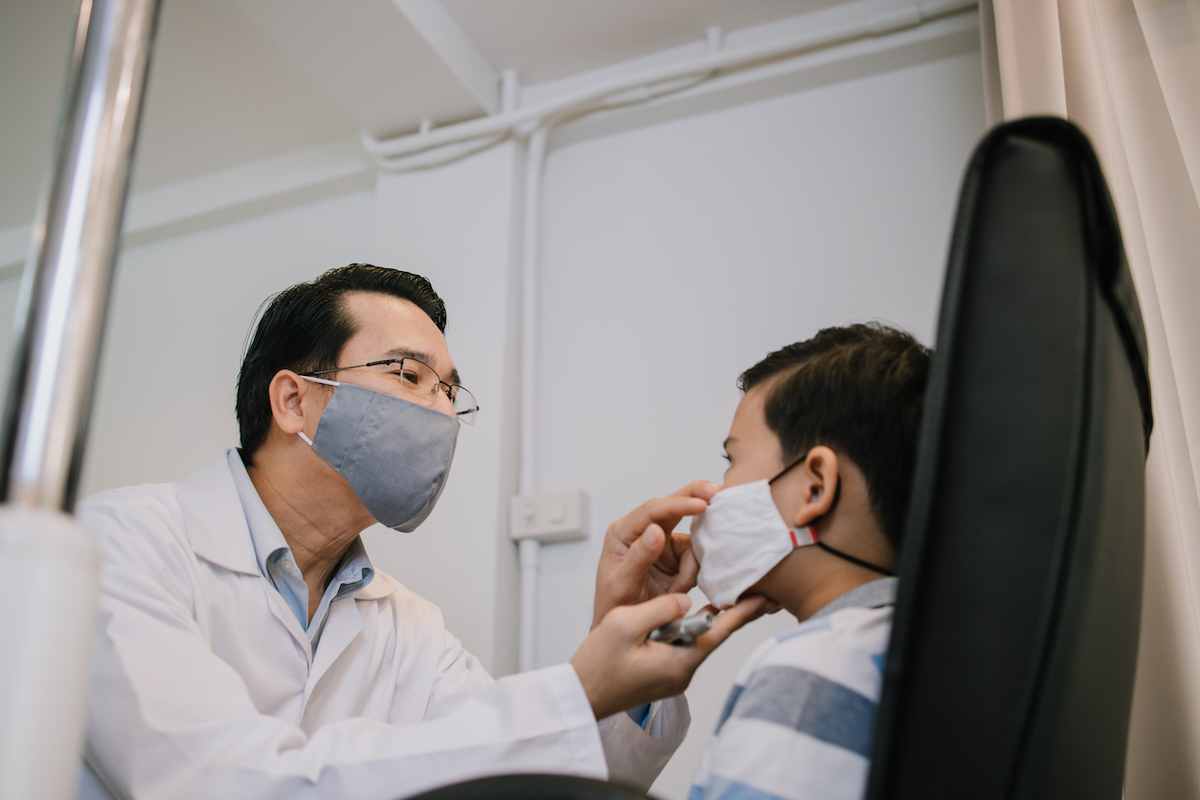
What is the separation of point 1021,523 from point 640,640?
48cm

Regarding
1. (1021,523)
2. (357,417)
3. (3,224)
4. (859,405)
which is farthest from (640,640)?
(3,224)

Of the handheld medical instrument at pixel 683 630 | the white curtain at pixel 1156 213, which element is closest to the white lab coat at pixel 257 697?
the handheld medical instrument at pixel 683 630

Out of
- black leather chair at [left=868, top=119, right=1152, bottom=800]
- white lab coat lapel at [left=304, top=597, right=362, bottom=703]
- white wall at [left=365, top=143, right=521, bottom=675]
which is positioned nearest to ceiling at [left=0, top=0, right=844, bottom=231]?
white wall at [left=365, top=143, right=521, bottom=675]

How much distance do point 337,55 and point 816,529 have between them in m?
1.90

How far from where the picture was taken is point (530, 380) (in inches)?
87.3

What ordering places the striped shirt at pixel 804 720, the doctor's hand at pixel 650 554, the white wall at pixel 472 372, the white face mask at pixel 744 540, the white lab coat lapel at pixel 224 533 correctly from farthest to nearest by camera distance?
the white wall at pixel 472 372, the white lab coat lapel at pixel 224 533, the doctor's hand at pixel 650 554, the white face mask at pixel 744 540, the striped shirt at pixel 804 720

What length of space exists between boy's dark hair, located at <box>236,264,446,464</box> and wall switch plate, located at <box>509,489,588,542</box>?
637 millimetres

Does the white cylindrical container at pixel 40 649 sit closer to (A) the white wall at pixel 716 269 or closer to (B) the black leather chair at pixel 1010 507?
(B) the black leather chair at pixel 1010 507

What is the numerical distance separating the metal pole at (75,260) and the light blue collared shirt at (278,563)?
0.97 meters

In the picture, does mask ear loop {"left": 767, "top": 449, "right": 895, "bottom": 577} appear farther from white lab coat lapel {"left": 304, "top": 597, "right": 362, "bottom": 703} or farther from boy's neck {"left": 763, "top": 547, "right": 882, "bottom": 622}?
white lab coat lapel {"left": 304, "top": 597, "right": 362, "bottom": 703}

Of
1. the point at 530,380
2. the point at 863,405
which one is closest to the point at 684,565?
the point at 863,405

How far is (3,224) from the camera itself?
3.14 meters

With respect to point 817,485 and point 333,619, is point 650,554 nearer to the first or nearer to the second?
point 817,485

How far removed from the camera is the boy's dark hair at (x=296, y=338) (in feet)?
5.19
